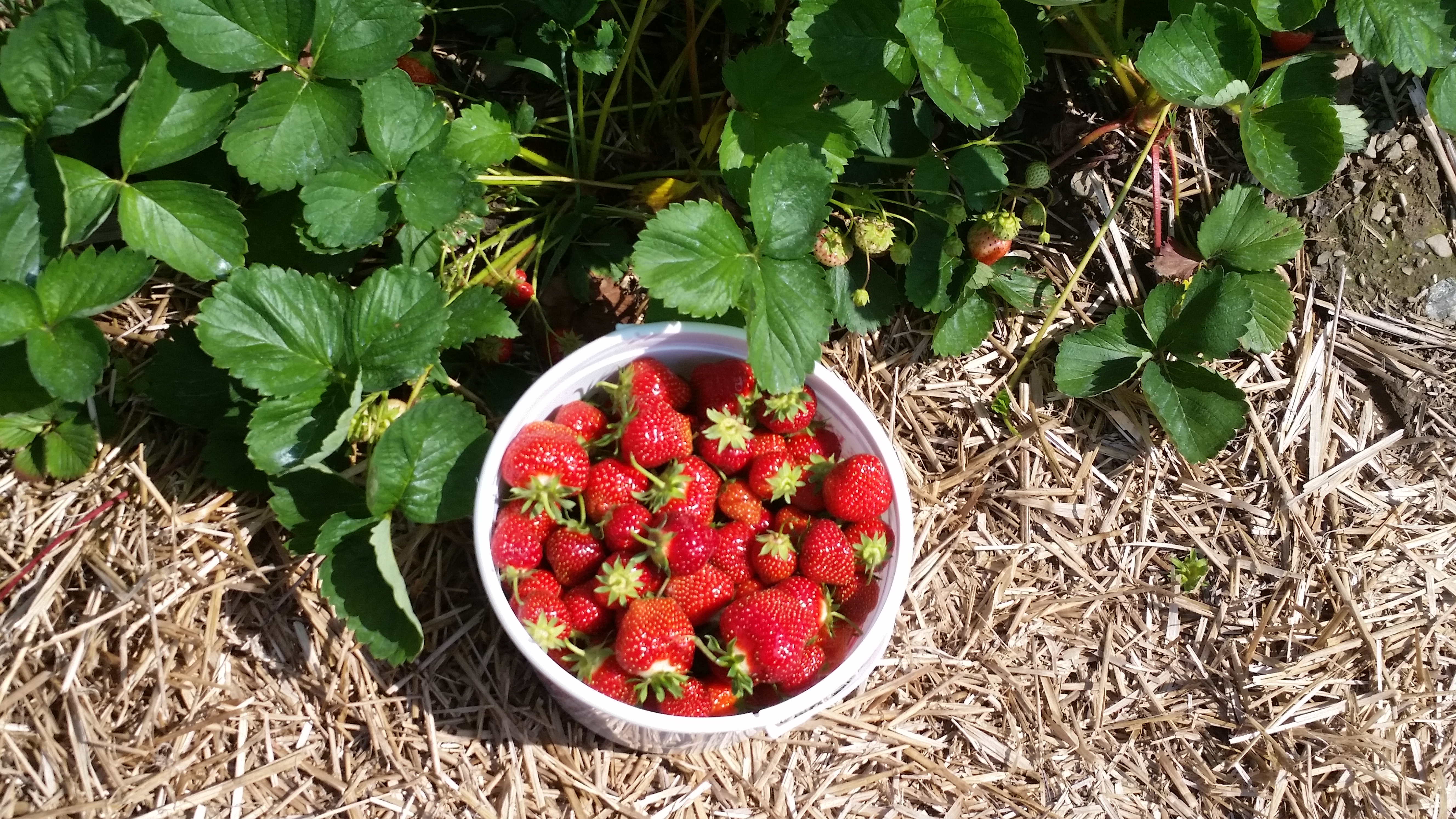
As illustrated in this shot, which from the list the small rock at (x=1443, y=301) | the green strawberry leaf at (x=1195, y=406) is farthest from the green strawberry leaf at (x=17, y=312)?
the small rock at (x=1443, y=301)

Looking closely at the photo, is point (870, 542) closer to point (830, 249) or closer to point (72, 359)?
point (830, 249)

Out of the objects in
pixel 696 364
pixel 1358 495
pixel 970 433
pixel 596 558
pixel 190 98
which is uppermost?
pixel 190 98

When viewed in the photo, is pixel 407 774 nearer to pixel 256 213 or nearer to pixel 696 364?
pixel 696 364

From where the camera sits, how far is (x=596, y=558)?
1365 millimetres

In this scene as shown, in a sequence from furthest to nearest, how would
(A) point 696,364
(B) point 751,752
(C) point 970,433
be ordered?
(C) point 970,433 < (B) point 751,752 < (A) point 696,364

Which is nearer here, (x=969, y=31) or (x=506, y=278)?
(x=969, y=31)

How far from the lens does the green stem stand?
5.68 feet

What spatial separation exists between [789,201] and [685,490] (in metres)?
0.43

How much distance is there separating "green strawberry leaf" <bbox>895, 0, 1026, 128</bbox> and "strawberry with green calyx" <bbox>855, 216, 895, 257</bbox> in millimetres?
263

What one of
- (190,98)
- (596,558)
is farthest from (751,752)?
(190,98)

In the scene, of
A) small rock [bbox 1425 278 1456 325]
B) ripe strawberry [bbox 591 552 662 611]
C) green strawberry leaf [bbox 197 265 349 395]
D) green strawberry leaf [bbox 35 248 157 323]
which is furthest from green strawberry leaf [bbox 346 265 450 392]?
small rock [bbox 1425 278 1456 325]

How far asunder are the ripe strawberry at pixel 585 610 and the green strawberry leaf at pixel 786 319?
0.36m

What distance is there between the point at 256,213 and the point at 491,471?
55cm

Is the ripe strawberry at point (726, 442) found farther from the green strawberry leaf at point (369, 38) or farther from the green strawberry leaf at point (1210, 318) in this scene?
the green strawberry leaf at point (1210, 318)
